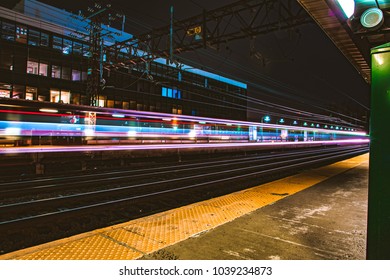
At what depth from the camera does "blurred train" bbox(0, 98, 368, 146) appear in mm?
9391

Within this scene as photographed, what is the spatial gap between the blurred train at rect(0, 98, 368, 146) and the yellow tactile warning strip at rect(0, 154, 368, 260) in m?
7.27

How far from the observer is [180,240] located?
Result: 352 centimetres

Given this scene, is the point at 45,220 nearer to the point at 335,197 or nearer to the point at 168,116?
the point at 335,197

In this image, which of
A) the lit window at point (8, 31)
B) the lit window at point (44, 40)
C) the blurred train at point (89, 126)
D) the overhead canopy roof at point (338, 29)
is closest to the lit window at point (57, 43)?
the lit window at point (44, 40)

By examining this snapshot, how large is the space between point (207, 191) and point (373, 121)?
644 centimetres

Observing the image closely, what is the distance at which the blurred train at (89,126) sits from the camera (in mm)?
9391

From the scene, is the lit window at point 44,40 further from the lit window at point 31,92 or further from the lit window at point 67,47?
the lit window at point 31,92

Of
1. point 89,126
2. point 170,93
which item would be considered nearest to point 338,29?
point 89,126

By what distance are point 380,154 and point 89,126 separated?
11604 millimetres

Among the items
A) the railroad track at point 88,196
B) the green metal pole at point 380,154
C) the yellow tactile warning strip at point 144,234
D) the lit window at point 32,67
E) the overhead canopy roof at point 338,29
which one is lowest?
the railroad track at point 88,196

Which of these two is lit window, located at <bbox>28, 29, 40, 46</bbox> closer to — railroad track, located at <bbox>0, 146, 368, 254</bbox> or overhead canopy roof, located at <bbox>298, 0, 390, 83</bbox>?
railroad track, located at <bbox>0, 146, 368, 254</bbox>

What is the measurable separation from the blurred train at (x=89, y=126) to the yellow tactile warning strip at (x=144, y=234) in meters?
7.27

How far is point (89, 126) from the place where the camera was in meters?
11.9

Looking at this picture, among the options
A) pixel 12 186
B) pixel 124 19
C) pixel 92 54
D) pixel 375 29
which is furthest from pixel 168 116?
pixel 375 29
